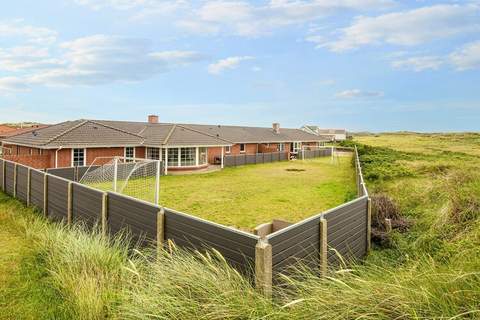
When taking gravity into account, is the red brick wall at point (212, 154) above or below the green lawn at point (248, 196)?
above

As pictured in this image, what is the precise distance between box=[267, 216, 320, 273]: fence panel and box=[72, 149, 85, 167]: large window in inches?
825

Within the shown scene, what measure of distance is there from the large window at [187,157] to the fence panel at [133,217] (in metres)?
19.4

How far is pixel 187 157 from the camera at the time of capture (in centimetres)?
2722

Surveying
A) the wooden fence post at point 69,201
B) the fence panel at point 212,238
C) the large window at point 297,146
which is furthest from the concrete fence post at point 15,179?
the large window at point 297,146

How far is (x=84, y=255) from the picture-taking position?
5625 millimetres

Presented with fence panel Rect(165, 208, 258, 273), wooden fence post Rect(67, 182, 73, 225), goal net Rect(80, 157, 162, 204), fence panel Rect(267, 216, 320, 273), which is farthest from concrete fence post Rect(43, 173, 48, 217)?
fence panel Rect(267, 216, 320, 273)

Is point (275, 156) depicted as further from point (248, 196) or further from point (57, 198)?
point (57, 198)

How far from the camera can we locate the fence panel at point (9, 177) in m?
13.9

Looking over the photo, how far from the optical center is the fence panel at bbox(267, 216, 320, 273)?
4.58m

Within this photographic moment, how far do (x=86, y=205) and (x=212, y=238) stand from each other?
4.99 m

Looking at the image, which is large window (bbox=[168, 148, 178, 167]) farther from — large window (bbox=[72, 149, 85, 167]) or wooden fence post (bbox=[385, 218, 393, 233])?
wooden fence post (bbox=[385, 218, 393, 233])

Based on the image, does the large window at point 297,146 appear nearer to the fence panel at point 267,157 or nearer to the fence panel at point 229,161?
the fence panel at point 267,157

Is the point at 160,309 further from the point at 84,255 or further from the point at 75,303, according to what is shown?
the point at 84,255

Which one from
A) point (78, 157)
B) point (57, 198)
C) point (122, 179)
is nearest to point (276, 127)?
point (78, 157)
